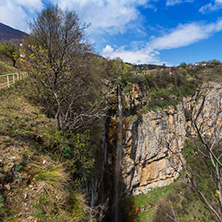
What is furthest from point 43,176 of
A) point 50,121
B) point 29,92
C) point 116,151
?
point 116,151

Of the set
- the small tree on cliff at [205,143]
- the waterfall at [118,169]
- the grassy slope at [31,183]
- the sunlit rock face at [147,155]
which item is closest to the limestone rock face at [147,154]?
the sunlit rock face at [147,155]

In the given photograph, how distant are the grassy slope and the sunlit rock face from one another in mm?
13360

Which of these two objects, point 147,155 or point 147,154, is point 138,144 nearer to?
point 147,154

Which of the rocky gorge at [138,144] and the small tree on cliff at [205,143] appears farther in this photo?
the rocky gorge at [138,144]

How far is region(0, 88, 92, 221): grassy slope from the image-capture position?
226cm

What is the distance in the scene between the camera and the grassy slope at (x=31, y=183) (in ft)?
7.40

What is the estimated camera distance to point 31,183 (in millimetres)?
2664

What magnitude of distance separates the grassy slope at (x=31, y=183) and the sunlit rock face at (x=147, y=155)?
43.8ft

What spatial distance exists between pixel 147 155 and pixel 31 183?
56.8 ft

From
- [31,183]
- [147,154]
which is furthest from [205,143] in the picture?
[147,154]

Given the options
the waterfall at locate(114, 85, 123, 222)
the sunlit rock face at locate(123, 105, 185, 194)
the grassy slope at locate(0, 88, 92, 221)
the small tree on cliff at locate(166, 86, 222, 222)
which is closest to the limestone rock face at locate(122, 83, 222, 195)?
the sunlit rock face at locate(123, 105, 185, 194)

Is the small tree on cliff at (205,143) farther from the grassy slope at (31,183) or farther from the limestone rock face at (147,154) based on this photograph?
the limestone rock face at (147,154)

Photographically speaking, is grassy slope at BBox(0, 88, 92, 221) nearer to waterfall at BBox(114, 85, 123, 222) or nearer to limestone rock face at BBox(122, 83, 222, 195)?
waterfall at BBox(114, 85, 123, 222)

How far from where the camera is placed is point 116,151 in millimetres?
15344
